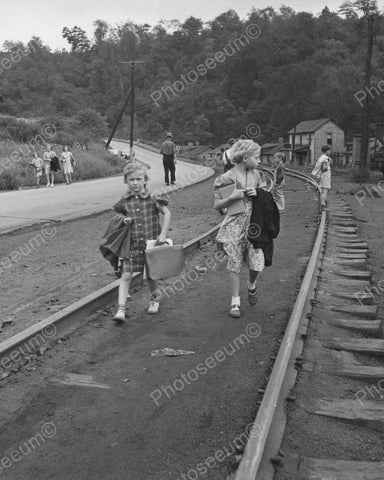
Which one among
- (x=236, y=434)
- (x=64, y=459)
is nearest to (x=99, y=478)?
(x=64, y=459)

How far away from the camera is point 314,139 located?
8056cm

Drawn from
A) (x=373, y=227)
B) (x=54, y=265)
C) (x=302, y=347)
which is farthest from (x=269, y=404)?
(x=373, y=227)

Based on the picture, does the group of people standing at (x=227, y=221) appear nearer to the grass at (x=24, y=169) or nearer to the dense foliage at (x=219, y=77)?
the grass at (x=24, y=169)

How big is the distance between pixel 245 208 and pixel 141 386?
2288mm

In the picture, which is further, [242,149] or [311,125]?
[311,125]

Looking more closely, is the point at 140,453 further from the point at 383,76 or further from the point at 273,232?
the point at 383,76

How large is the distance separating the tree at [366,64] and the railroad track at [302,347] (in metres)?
26.4

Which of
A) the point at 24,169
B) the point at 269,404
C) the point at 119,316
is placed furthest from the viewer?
the point at 24,169

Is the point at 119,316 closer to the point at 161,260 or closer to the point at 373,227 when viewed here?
the point at 161,260

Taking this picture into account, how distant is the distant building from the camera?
80250 mm

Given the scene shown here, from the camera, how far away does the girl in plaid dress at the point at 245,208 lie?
538 centimetres

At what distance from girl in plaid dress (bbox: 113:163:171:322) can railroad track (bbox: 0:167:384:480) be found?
53 cm

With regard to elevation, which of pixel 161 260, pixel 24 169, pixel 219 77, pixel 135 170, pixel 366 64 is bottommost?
pixel 24 169

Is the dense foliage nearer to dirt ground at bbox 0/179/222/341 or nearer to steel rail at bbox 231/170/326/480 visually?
dirt ground at bbox 0/179/222/341
